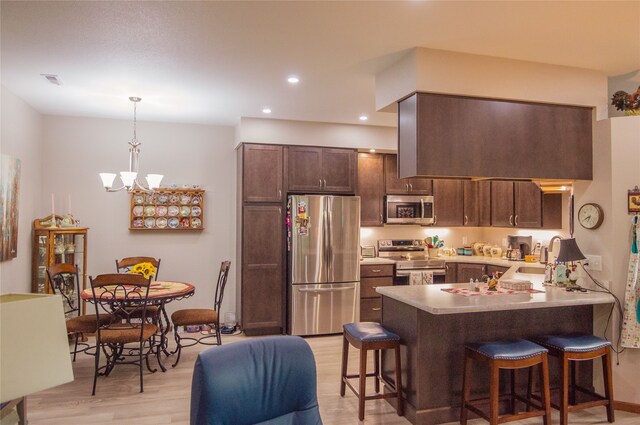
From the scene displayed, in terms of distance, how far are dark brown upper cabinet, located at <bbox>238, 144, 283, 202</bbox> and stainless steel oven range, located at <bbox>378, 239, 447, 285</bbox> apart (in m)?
1.84

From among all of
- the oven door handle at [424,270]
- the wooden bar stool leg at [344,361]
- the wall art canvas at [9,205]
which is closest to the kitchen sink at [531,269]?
the oven door handle at [424,270]

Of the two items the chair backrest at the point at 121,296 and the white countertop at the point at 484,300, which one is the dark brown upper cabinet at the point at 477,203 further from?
the chair backrest at the point at 121,296

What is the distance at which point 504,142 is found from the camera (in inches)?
144

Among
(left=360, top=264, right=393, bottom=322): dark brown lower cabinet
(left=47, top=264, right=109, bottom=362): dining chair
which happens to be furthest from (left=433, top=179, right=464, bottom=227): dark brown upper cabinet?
(left=47, top=264, right=109, bottom=362): dining chair

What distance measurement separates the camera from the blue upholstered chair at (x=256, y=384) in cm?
162

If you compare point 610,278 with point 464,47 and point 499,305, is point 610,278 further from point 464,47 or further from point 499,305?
point 464,47

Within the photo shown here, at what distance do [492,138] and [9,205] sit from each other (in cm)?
444

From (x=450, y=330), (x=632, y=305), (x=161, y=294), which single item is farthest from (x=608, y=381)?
(x=161, y=294)

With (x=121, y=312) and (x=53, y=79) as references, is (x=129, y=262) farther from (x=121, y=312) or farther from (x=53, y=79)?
(x=53, y=79)

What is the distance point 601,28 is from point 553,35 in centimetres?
29

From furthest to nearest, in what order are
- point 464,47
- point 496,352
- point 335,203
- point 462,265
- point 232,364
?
point 462,265 < point 335,203 < point 464,47 < point 496,352 < point 232,364

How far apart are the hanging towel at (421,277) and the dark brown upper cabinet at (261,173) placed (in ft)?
6.62

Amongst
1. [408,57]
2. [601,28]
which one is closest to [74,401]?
[408,57]

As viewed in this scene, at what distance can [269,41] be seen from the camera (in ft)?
10.6
